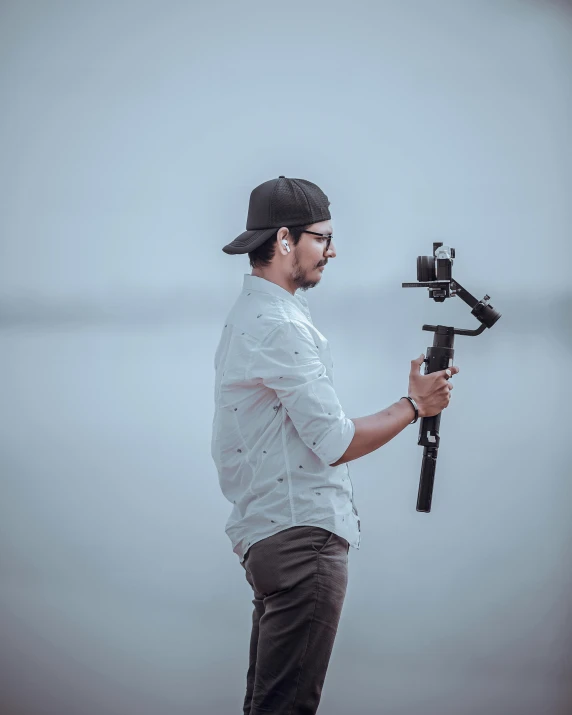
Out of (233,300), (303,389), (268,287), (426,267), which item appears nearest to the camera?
(303,389)

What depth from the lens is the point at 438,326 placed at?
1521 mm

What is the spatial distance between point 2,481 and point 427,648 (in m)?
1.41

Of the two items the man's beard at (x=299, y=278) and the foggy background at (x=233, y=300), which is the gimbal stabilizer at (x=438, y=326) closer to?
the man's beard at (x=299, y=278)

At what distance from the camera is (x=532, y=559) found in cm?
215

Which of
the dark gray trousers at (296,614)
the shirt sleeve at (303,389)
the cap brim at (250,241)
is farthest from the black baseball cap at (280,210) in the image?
the dark gray trousers at (296,614)

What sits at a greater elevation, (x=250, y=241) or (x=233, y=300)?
(x=250, y=241)

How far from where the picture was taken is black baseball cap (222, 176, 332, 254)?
4.70 ft

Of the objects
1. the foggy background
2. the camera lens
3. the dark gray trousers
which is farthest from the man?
the foggy background

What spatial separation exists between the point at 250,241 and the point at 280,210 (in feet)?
0.27

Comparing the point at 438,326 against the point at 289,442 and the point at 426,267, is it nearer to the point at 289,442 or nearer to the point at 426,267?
the point at 426,267

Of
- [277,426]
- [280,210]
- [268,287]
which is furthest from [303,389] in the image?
[280,210]

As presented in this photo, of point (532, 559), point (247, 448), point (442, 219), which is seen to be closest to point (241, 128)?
point (442, 219)

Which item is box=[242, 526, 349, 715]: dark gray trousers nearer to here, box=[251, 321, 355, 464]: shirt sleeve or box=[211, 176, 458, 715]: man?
box=[211, 176, 458, 715]: man

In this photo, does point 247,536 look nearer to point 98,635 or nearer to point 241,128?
point 98,635
